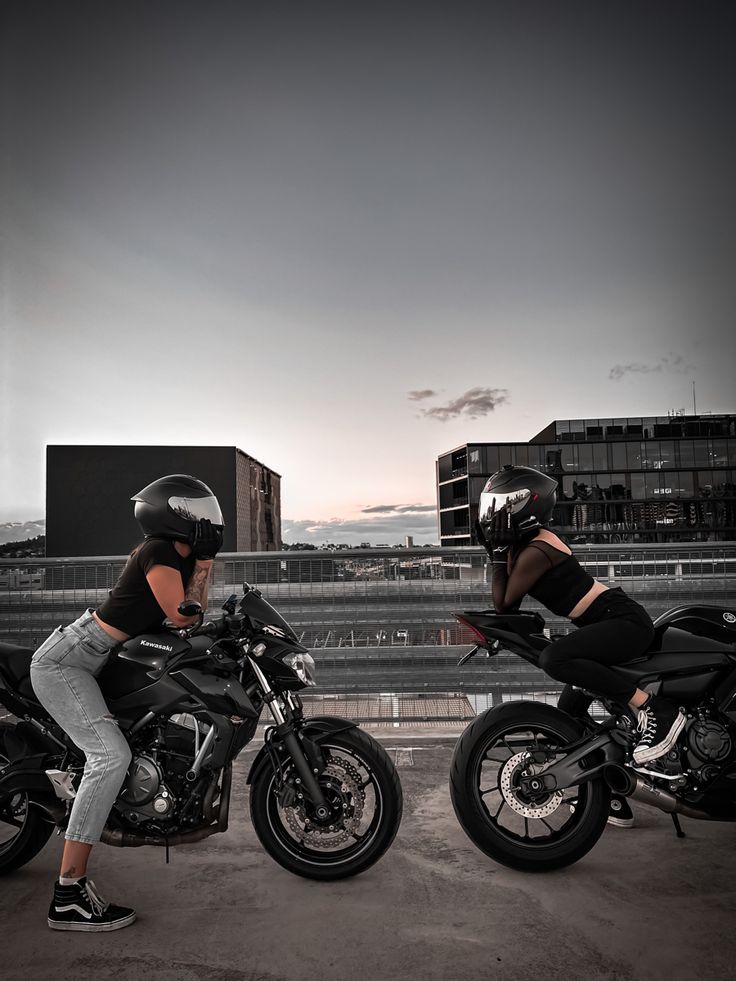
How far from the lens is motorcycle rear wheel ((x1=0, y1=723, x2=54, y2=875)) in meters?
2.90

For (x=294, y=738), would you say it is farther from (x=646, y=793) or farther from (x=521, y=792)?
(x=646, y=793)

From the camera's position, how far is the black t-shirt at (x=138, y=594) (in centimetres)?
267

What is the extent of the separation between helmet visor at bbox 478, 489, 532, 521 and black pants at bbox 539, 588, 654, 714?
0.56m

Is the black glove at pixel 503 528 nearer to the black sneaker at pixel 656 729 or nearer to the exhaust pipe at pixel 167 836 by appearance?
the black sneaker at pixel 656 729

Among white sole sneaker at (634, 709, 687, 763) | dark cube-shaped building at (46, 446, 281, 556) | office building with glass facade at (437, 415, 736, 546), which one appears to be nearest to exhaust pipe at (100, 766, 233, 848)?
white sole sneaker at (634, 709, 687, 763)

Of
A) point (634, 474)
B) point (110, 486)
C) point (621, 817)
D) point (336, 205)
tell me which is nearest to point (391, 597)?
point (621, 817)

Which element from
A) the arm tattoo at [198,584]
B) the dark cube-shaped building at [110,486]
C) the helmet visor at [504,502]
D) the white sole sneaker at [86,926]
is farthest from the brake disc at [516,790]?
the dark cube-shaped building at [110,486]

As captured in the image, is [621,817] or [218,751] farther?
[621,817]

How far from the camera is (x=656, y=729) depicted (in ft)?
9.02

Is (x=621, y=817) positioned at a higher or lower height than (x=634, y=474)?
lower

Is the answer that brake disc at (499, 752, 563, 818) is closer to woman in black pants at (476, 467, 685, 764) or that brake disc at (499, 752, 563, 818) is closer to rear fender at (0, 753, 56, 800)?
woman in black pants at (476, 467, 685, 764)

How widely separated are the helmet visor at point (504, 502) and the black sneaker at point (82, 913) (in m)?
2.02

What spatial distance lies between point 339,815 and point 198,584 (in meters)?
1.06

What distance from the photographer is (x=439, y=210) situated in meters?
14.7
